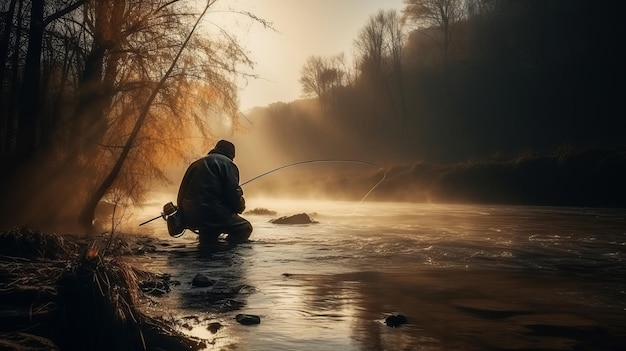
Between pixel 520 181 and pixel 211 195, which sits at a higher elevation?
pixel 520 181

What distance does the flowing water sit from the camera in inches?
142

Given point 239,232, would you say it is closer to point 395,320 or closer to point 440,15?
point 395,320

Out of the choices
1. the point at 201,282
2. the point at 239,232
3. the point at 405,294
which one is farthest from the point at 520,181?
the point at 201,282

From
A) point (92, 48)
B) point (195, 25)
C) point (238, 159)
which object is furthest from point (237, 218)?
point (238, 159)

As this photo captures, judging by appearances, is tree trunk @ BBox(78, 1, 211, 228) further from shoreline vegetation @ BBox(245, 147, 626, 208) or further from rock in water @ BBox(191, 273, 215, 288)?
shoreline vegetation @ BBox(245, 147, 626, 208)

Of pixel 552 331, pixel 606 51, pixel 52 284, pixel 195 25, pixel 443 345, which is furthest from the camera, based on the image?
pixel 606 51

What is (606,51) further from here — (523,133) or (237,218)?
(237,218)

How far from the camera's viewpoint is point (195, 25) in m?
14.2

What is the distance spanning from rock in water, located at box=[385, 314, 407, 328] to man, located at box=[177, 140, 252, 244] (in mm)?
6390

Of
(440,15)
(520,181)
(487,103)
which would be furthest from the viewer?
(440,15)

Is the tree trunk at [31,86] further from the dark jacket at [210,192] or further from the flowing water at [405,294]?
the flowing water at [405,294]

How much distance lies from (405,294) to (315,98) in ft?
216

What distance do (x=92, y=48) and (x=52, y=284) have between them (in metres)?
12.7

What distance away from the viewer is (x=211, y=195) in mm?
9938
